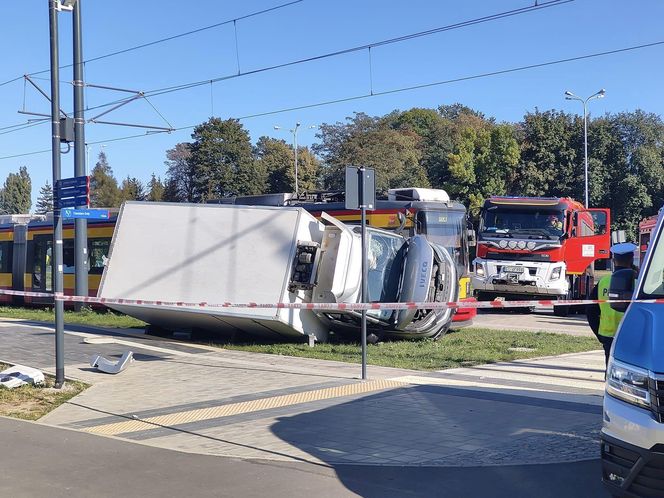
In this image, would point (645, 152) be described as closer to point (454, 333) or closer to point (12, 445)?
point (454, 333)

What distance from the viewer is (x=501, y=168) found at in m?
57.2

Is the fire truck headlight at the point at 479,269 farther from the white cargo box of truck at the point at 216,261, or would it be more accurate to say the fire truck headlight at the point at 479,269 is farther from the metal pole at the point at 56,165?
the metal pole at the point at 56,165

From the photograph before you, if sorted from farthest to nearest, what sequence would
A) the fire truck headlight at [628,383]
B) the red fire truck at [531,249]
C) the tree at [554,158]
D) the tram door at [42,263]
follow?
the tree at [554,158] → the tram door at [42,263] → the red fire truck at [531,249] → the fire truck headlight at [628,383]

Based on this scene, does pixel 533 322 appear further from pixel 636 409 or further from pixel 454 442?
pixel 636 409

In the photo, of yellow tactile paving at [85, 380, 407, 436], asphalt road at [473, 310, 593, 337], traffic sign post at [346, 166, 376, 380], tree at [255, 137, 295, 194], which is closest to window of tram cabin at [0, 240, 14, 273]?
asphalt road at [473, 310, 593, 337]

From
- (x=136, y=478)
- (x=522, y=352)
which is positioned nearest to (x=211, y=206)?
(x=522, y=352)

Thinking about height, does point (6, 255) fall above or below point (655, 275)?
above

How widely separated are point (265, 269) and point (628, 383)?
9441 millimetres

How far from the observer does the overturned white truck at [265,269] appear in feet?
44.7

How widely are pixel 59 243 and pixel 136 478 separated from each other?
5364mm

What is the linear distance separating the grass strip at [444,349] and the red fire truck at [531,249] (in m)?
6.53

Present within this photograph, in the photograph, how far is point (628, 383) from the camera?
4645 mm

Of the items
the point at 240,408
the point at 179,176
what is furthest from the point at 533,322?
the point at 179,176

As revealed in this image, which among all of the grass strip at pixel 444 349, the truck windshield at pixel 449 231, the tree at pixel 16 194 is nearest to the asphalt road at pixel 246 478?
the grass strip at pixel 444 349
